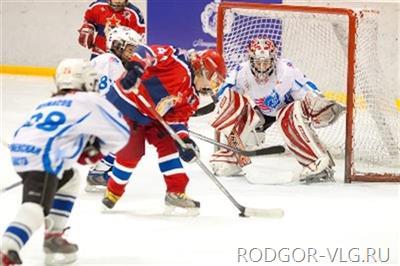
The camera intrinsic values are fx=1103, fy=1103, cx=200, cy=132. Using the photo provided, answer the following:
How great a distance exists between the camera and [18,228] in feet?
10.6

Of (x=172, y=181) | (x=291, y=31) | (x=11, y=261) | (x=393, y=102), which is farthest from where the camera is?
(x=291, y=31)

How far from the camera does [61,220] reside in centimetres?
357

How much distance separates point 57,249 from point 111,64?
117 centimetres

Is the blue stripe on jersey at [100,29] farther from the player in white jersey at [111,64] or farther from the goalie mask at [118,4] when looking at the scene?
the player in white jersey at [111,64]

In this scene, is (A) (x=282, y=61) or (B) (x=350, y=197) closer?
(B) (x=350, y=197)

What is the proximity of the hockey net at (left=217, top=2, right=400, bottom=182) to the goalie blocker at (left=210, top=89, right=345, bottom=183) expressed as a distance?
0.12 meters

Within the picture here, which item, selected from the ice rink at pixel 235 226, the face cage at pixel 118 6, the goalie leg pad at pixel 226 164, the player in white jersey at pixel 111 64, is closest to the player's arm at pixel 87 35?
the face cage at pixel 118 6

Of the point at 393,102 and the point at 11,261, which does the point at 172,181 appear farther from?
the point at 393,102

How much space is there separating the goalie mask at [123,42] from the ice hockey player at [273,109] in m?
0.87

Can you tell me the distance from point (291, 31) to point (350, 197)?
67.4 inches

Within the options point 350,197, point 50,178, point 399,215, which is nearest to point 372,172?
point 350,197

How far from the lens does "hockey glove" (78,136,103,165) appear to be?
3.46m

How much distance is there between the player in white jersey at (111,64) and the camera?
14.5 feet

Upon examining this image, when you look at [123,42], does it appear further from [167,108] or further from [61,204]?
[61,204]
